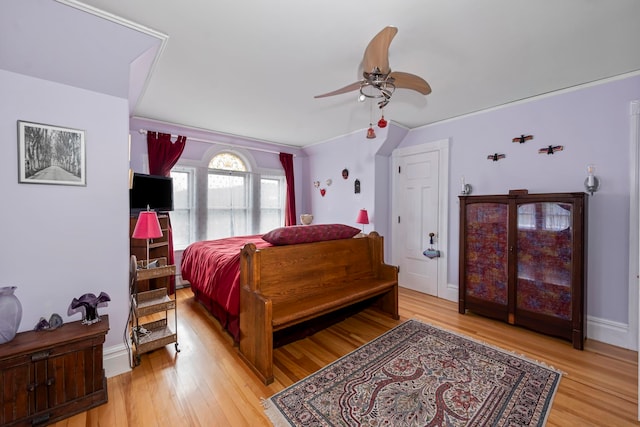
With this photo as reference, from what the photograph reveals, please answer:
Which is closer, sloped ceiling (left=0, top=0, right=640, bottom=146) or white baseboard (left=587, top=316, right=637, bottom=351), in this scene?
sloped ceiling (left=0, top=0, right=640, bottom=146)

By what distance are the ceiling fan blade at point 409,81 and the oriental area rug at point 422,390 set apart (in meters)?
2.21

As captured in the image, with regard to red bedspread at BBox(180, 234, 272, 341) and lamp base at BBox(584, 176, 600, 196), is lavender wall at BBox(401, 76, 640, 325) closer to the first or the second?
lamp base at BBox(584, 176, 600, 196)

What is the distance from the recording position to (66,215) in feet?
6.01

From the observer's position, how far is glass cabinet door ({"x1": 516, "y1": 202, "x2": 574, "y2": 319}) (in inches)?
98.9

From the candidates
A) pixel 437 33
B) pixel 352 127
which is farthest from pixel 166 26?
pixel 352 127

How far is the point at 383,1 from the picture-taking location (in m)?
1.57

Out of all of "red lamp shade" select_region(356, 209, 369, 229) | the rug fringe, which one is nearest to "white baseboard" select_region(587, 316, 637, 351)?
"red lamp shade" select_region(356, 209, 369, 229)

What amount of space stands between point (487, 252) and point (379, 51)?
2540 mm

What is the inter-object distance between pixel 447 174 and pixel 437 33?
215cm

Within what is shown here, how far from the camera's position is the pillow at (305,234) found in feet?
7.70

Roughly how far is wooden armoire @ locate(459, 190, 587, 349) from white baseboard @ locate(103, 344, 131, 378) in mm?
3424

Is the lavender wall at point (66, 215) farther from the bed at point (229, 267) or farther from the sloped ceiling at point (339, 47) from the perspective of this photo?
the bed at point (229, 267)

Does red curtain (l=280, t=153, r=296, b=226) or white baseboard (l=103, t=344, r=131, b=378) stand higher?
red curtain (l=280, t=153, r=296, b=226)

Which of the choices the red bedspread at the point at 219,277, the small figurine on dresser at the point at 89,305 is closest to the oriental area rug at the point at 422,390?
the red bedspread at the point at 219,277
